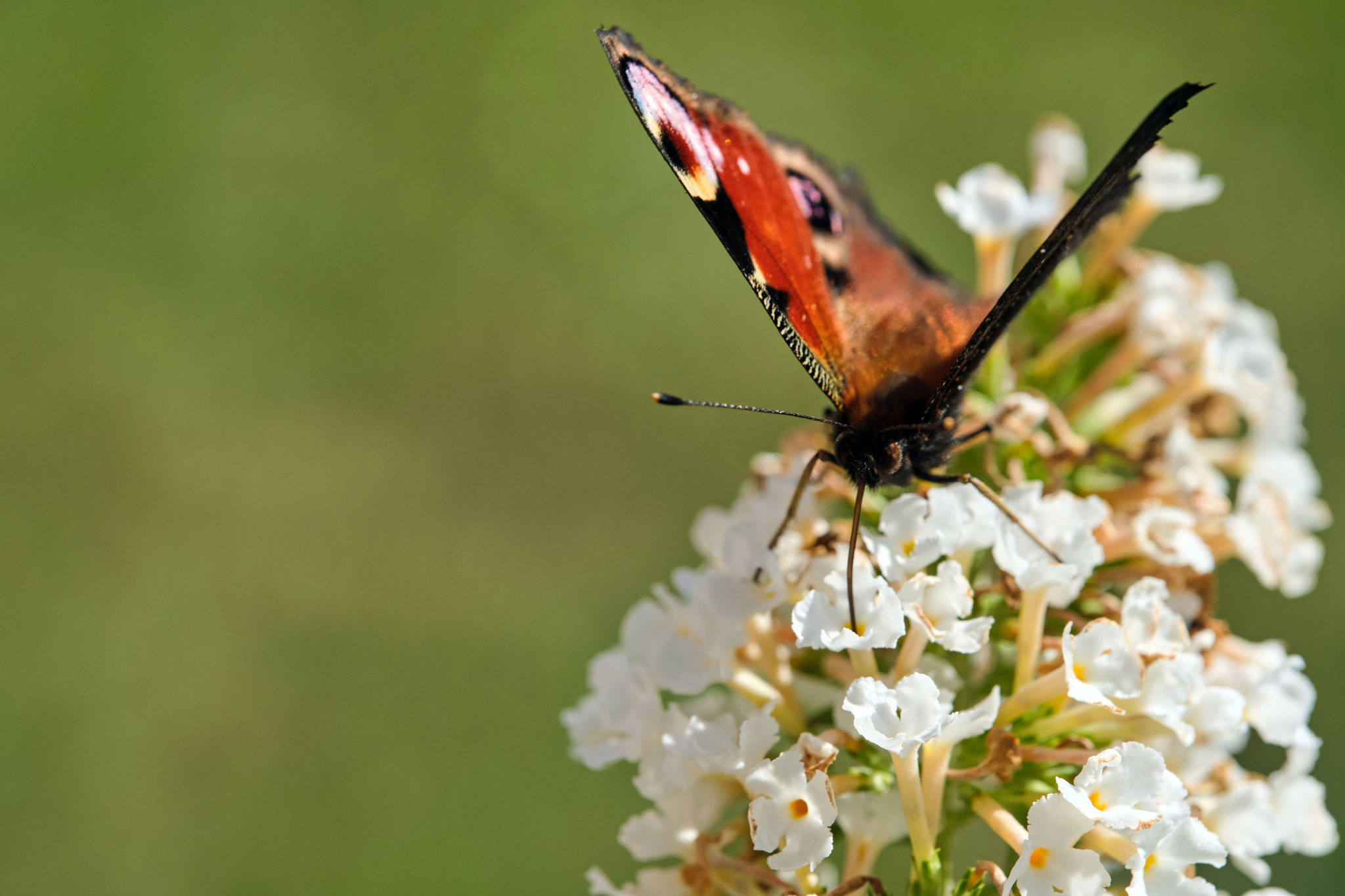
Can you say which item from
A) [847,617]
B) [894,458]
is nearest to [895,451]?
[894,458]

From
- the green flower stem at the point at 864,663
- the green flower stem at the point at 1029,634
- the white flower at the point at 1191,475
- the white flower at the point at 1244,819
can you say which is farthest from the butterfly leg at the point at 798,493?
the white flower at the point at 1244,819

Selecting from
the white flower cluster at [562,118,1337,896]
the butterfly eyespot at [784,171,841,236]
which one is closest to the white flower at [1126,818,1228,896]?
the white flower cluster at [562,118,1337,896]

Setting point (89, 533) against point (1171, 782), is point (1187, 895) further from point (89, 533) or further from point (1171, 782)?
point (89, 533)

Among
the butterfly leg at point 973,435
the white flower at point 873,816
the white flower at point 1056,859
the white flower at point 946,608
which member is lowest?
the white flower at point 1056,859

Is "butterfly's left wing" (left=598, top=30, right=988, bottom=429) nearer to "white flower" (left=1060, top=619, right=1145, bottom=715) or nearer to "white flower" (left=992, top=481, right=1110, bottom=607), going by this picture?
"white flower" (left=992, top=481, right=1110, bottom=607)

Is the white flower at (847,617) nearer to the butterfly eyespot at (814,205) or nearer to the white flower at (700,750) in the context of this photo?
the white flower at (700,750)

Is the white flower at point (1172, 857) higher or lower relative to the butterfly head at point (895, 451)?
lower
